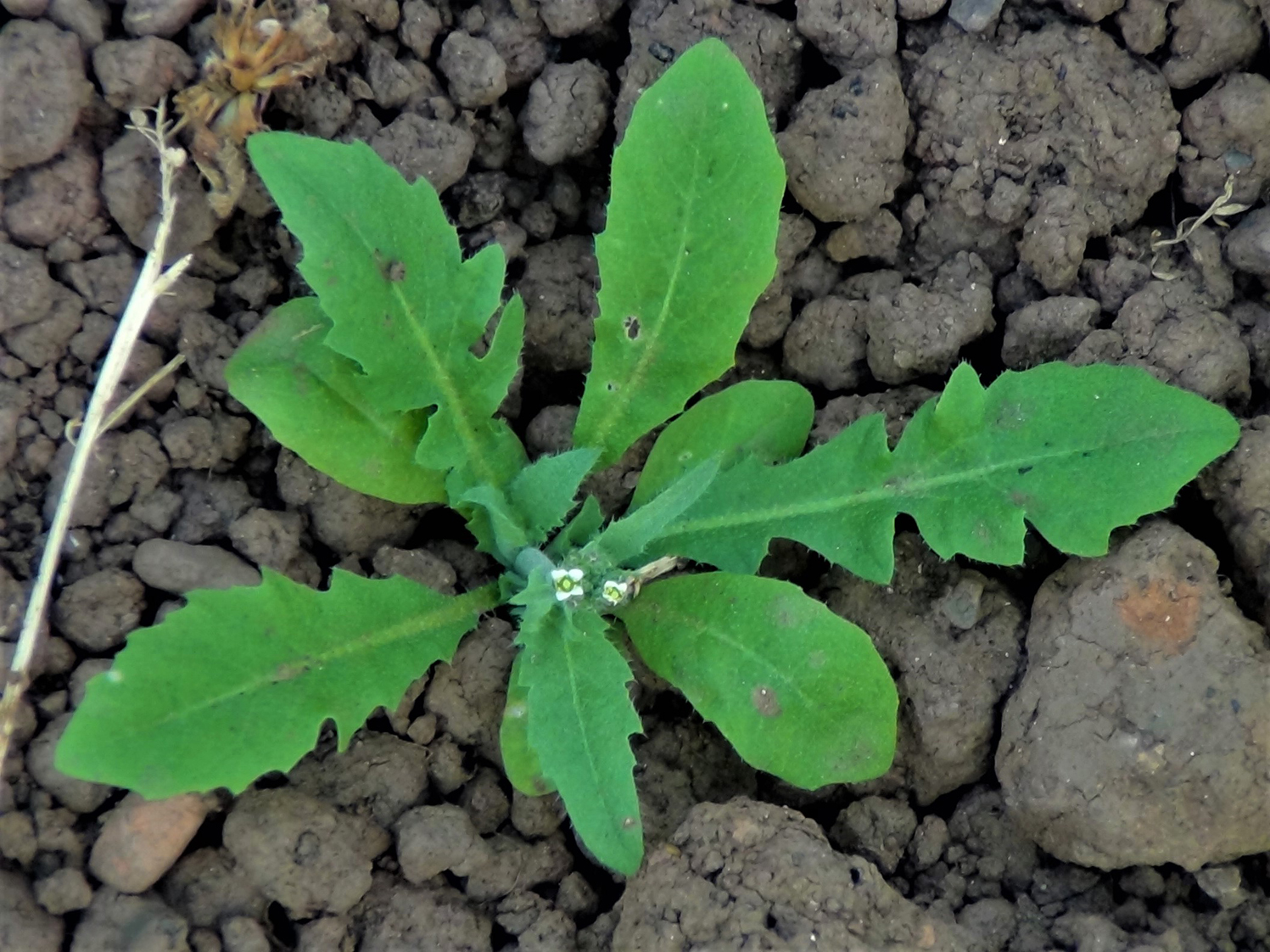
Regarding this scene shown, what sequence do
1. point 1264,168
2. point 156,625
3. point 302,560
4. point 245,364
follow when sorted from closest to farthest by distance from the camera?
point 156,625 → point 245,364 → point 302,560 → point 1264,168

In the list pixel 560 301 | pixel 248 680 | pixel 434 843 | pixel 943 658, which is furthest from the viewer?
pixel 560 301

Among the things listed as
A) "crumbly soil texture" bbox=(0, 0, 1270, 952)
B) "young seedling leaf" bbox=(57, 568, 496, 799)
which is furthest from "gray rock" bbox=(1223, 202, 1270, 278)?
"young seedling leaf" bbox=(57, 568, 496, 799)

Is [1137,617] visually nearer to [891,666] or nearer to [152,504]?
[891,666]

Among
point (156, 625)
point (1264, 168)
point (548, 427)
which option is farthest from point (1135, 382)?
point (156, 625)

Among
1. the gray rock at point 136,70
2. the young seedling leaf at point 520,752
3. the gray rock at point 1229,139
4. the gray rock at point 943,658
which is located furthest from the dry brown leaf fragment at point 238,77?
the gray rock at point 1229,139

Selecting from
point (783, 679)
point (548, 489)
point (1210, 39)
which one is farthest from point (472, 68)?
point (1210, 39)

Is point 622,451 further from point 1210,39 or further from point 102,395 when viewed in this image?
point 1210,39

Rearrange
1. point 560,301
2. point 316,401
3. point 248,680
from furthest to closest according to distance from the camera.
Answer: point 560,301 → point 316,401 → point 248,680
